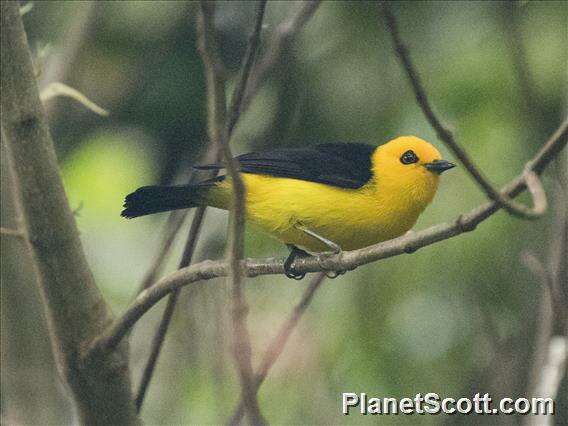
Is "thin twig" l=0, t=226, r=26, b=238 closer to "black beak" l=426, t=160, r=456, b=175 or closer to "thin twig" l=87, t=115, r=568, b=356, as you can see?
"thin twig" l=87, t=115, r=568, b=356

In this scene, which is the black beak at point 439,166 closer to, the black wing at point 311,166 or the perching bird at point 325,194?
the perching bird at point 325,194

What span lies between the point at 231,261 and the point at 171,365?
2.42 m

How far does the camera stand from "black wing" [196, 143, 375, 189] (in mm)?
3793

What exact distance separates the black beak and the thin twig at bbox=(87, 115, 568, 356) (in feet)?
2.86

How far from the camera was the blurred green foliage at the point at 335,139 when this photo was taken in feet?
14.7

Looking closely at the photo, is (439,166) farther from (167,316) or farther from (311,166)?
(167,316)

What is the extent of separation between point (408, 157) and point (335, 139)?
3.94 feet

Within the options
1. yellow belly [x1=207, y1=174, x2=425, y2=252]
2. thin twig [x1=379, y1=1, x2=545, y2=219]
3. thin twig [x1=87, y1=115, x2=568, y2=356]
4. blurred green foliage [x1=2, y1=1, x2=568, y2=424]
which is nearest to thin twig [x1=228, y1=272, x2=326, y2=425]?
thin twig [x1=87, y1=115, x2=568, y2=356]


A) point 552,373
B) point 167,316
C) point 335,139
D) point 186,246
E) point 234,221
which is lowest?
point 552,373

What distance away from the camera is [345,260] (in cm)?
262

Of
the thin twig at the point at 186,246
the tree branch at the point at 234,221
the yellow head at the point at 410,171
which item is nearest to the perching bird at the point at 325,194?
the yellow head at the point at 410,171

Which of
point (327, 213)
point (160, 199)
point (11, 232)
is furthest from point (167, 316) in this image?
point (327, 213)

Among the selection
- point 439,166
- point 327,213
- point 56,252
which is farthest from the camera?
point 439,166

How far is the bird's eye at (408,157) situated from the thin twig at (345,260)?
2.89 feet
